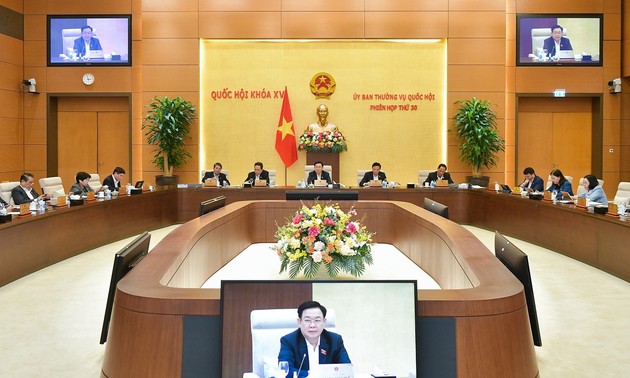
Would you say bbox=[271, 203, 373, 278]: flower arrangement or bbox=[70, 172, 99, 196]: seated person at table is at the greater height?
bbox=[70, 172, 99, 196]: seated person at table

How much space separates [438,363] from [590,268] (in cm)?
498

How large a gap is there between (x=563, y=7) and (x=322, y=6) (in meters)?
4.82

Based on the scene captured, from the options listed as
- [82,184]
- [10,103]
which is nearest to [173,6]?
[10,103]

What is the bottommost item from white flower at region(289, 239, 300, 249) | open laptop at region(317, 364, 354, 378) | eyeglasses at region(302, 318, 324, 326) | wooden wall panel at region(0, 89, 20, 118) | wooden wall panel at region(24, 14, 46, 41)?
open laptop at region(317, 364, 354, 378)

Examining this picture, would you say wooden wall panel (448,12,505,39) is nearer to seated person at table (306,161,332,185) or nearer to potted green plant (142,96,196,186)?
seated person at table (306,161,332,185)

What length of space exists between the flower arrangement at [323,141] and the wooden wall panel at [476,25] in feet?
10.1

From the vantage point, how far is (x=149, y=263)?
3.04m

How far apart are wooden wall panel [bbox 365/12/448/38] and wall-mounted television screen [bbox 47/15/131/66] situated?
4883 mm

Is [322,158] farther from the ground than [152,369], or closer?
farther from the ground

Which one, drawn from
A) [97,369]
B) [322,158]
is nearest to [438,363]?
[97,369]

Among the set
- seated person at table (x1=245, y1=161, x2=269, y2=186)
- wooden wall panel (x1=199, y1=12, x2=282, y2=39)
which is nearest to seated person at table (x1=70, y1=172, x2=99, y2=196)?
seated person at table (x1=245, y1=161, x2=269, y2=186)

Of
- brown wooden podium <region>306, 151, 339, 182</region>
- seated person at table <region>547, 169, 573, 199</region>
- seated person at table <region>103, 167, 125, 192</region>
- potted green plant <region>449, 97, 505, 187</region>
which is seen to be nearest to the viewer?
seated person at table <region>547, 169, 573, 199</region>

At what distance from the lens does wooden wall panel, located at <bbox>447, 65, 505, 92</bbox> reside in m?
11.9

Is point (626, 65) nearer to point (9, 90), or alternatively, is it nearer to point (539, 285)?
point (539, 285)
